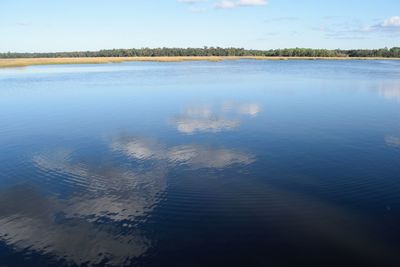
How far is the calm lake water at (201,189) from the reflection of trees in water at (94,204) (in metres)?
0.05

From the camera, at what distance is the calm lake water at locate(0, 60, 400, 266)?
9867 millimetres

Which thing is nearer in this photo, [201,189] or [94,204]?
[94,204]

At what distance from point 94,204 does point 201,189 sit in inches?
157

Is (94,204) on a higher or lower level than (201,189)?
lower

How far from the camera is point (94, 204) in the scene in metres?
12.6

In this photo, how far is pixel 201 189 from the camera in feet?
44.6

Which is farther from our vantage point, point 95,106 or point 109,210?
point 95,106

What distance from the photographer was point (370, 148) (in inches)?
732

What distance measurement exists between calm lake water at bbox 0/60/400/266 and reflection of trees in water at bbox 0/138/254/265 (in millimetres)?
49

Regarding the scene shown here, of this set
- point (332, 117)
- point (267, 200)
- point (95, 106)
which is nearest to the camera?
point (267, 200)

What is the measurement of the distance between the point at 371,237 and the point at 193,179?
6917 millimetres

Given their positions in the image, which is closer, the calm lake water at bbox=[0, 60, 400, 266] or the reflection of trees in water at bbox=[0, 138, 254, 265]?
the calm lake water at bbox=[0, 60, 400, 266]

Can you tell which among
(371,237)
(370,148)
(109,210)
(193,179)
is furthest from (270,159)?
(109,210)

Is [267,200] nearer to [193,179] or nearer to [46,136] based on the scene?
[193,179]
